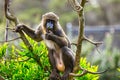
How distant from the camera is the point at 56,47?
17.6 feet

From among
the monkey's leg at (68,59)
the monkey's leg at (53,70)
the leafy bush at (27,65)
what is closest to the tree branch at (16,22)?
the leafy bush at (27,65)

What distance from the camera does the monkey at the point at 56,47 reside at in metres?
5.14

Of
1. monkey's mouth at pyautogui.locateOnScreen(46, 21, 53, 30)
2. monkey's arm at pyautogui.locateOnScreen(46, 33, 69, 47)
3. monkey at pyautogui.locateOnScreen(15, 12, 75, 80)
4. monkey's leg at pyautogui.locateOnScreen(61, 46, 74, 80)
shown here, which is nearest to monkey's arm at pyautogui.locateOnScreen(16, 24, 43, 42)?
monkey at pyautogui.locateOnScreen(15, 12, 75, 80)

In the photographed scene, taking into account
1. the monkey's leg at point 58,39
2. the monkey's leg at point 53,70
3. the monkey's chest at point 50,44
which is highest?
the monkey's leg at point 58,39

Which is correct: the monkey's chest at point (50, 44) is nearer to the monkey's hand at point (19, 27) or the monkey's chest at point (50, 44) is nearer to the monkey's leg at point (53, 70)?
the monkey's leg at point (53, 70)

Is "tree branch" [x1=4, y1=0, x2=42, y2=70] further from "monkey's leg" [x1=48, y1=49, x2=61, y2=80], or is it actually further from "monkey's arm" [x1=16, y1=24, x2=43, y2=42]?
"monkey's arm" [x1=16, y1=24, x2=43, y2=42]

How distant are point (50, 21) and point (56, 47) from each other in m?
0.31

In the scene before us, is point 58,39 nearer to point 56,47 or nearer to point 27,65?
point 56,47

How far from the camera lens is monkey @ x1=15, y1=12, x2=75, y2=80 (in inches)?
202

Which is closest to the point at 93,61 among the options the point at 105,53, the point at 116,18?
the point at 105,53

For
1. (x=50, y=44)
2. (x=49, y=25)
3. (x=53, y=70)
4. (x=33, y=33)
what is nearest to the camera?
(x=53, y=70)

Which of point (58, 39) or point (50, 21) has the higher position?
point (50, 21)

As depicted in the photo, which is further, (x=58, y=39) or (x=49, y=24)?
(x=49, y=24)

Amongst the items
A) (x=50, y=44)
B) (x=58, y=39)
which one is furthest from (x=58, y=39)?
(x=50, y=44)
